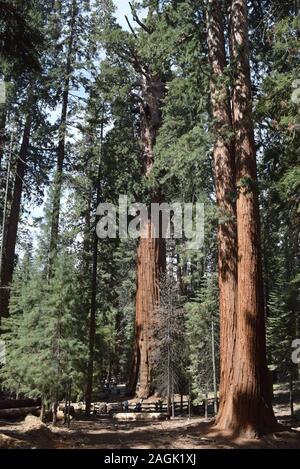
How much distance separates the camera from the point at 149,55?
41.8 ft

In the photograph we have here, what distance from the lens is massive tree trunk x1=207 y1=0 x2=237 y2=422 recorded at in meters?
9.54

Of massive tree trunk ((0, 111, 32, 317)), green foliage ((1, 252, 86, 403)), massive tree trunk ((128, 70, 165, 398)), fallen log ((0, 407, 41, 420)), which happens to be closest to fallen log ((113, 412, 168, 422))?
massive tree trunk ((128, 70, 165, 398))

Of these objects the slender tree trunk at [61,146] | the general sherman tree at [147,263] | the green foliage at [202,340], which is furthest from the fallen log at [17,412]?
the green foliage at [202,340]

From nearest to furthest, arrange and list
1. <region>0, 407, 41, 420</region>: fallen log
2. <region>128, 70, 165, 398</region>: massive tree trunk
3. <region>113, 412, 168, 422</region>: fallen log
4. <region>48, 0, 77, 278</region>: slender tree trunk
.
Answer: <region>0, 407, 41, 420</region>: fallen log → <region>113, 412, 168, 422</region>: fallen log → <region>48, 0, 77, 278</region>: slender tree trunk → <region>128, 70, 165, 398</region>: massive tree trunk

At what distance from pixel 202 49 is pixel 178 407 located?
16682 millimetres

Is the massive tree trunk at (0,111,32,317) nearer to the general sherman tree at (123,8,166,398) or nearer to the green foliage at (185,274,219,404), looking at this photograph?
the general sherman tree at (123,8,166,398)

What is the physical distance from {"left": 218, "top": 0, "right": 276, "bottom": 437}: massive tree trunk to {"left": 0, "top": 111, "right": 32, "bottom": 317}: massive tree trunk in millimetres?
10783

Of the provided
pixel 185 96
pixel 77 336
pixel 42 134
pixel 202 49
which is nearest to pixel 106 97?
pixel 42 134

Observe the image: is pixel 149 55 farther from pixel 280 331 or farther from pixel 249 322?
pixel 280 331

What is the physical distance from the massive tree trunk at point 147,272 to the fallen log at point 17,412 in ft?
17.0

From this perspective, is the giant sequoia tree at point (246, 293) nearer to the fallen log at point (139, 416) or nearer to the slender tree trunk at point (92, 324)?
the slender tree trunk at point (92, 324)

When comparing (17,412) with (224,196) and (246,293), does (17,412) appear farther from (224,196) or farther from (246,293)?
(224,196)

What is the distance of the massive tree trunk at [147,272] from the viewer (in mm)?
19734

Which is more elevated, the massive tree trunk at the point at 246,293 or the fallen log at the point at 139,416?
the massive tree trunk at the point at 246,293
